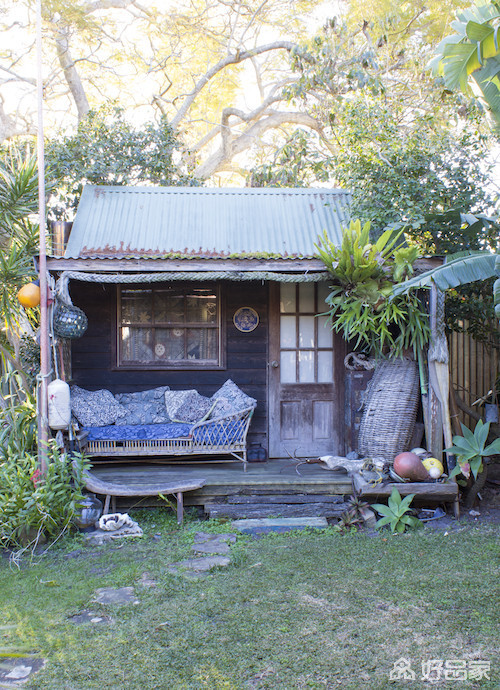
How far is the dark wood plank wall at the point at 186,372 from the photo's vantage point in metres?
7.12

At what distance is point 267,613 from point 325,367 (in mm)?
3895

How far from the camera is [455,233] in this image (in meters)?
6.96

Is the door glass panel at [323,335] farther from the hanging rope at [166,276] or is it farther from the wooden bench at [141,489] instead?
the wooden bench at [141,489]

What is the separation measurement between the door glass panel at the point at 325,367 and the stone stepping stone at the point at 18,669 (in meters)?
4.73

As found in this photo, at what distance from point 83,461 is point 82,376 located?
2.04 meters

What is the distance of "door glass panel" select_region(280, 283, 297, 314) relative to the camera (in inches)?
285

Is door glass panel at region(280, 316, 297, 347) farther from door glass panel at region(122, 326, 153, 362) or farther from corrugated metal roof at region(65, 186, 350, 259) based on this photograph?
door glass panel at region(122, 326, 153, 362)

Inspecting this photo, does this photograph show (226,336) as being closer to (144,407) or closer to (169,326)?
(169,326)

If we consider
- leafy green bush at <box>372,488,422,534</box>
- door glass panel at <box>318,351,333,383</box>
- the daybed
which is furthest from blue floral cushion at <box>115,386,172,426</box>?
leafy green bush at <box>372,488,422,534</box>

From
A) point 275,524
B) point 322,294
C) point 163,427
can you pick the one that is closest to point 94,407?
point 163,427

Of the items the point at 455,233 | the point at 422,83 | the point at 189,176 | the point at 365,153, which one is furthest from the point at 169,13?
the point at 455,233

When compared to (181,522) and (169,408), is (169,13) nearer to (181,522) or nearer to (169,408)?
(169,408)

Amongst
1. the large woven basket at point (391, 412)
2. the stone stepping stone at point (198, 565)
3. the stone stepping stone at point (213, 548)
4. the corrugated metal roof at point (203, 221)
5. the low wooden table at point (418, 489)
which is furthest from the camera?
the corrugated metal roof at point (203, 221)

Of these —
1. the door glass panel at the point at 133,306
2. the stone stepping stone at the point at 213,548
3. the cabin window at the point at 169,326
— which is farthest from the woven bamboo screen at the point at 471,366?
the stone stepping stone at the point at 213,548
